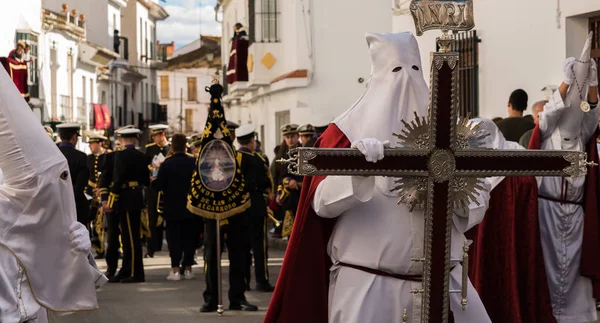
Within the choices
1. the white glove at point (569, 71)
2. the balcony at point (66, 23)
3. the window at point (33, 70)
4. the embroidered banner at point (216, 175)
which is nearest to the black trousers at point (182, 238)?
the embroidered banner at point (216, 175)

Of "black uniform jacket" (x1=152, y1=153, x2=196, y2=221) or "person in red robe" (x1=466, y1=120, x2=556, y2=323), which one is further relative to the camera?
"black uniform jacket" (x1=152, y1=153, x2=196, y2=221)

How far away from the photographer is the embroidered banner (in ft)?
38.6

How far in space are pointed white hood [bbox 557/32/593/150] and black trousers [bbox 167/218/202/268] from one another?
6671mm

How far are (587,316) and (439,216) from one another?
15.2 ft

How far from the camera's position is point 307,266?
605cm

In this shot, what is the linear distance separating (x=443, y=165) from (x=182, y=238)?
32.8 feet

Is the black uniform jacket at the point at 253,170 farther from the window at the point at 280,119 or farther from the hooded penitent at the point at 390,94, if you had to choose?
the window at the point at 280,119

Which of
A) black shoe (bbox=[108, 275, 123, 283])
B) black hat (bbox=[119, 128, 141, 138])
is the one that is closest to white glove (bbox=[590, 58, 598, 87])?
black hat (bbox=[119, 128, 141, 138])

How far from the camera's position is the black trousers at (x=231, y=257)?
39.5 feet

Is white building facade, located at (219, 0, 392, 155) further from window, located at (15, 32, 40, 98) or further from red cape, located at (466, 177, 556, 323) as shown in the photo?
red cape, located at (466, 177, 556, 323)

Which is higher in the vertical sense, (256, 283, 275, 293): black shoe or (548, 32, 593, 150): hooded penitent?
(548, 32, 593, 150): hooded penitent

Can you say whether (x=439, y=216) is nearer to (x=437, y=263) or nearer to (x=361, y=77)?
(x=437, y=263)

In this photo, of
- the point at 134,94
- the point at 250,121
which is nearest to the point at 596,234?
the point at 250,121

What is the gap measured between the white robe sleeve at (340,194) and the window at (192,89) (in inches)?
3513
